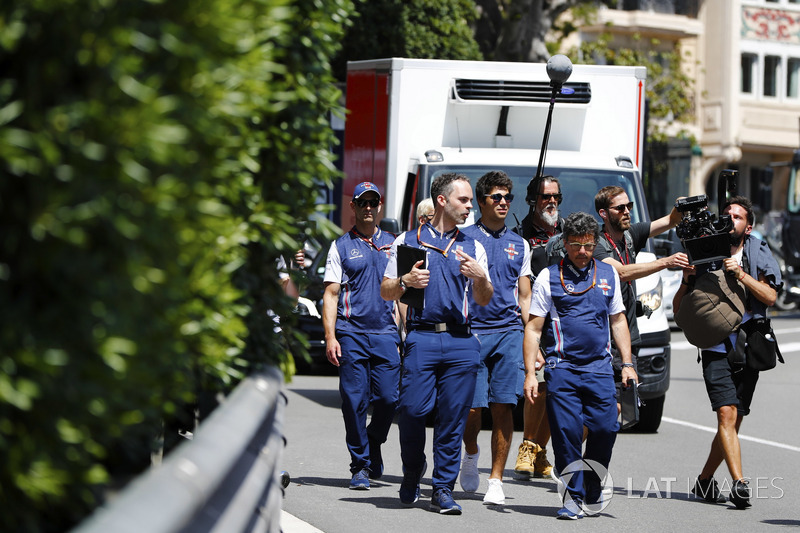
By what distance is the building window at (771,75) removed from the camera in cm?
4573

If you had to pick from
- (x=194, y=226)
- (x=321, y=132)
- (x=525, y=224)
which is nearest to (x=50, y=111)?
(x=194, y=226)

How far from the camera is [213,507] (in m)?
3.00

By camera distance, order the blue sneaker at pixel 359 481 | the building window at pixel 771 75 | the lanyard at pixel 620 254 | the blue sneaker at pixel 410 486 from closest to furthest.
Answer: the blue sneaker at pixel 410 486 → the blue sneaker at pixel 359 481 → the lanyard at pixel 620 254 → the building window at pixel 771 75

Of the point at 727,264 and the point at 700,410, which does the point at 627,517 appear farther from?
the point at 700,410

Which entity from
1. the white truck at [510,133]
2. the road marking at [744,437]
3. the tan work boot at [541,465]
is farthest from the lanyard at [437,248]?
the road marking at [744,437]

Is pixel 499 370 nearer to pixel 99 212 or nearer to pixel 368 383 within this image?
pixel 368 383

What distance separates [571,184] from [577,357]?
4011 mm

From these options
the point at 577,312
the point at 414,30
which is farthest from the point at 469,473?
the point at 414,30

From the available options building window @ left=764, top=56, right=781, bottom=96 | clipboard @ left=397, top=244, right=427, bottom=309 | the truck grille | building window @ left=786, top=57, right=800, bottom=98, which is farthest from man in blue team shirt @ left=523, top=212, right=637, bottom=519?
building window @ left=786, top=57, right=800, bottom=98

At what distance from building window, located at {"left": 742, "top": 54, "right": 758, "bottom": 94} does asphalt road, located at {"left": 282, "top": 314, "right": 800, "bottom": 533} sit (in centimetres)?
3366

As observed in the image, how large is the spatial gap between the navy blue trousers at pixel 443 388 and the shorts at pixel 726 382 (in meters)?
1.63

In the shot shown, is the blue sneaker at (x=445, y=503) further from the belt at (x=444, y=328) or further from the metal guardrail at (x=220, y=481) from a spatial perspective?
the metal guardrail at (x=220, y=481)

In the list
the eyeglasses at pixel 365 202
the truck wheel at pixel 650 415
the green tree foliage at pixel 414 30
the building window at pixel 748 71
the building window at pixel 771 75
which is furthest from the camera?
the building window at pixel 771 75

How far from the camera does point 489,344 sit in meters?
8.33
